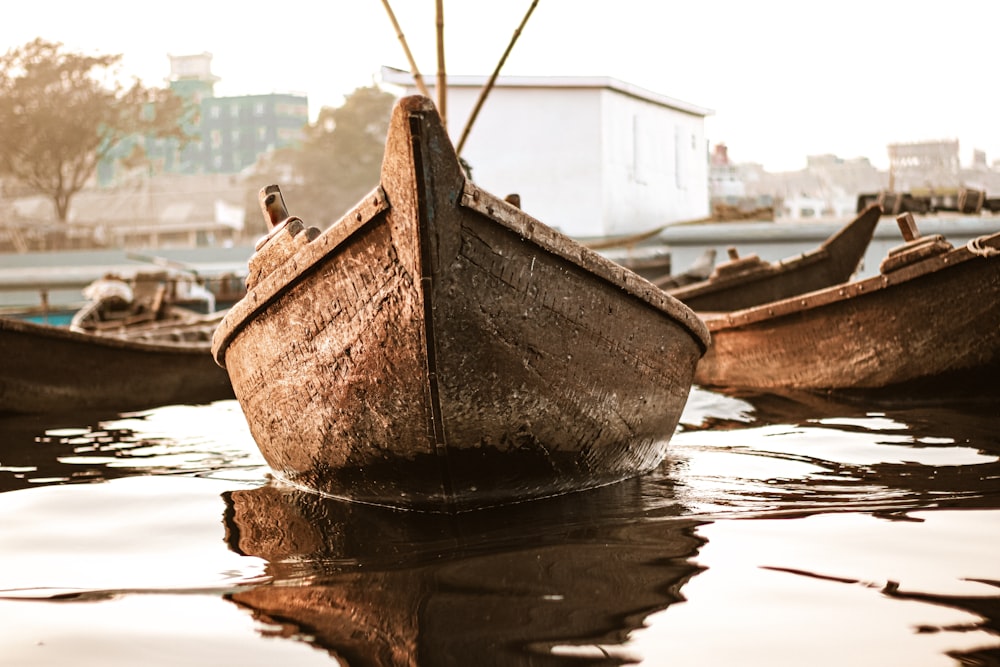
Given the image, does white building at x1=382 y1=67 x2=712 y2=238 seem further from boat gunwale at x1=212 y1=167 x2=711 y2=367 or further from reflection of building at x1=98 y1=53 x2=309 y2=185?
reflection of building at x1=98 y1=53 x2=309 y2=185

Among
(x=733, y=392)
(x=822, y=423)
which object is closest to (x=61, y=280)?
(x=733, y=392)

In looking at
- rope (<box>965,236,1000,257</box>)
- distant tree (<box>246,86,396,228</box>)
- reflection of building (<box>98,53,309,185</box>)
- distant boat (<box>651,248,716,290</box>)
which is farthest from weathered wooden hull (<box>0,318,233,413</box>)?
reflection of building (<box>98,53,309,185</box>)

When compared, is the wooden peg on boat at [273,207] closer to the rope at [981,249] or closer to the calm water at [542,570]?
the calm water at [542,570]

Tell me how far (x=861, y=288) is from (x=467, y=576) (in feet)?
15.6

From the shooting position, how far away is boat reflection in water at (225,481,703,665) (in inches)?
102

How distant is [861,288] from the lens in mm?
7062

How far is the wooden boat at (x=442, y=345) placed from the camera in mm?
3533

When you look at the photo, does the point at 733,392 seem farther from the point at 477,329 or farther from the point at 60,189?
Answer: the point at 60,189

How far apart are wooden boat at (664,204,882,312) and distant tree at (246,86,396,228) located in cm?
3269


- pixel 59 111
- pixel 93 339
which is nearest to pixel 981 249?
pixel 93 339

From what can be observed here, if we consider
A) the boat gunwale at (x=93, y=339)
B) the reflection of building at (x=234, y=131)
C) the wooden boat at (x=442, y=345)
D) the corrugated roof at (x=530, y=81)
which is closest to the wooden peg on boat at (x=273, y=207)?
the wooden boat at (x=442, y=345)

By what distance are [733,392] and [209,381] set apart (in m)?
4.59

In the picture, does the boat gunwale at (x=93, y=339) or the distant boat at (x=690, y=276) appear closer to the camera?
the boat gunwale at (x=93, y=339)

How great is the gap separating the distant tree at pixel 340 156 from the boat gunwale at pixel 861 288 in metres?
35.6
